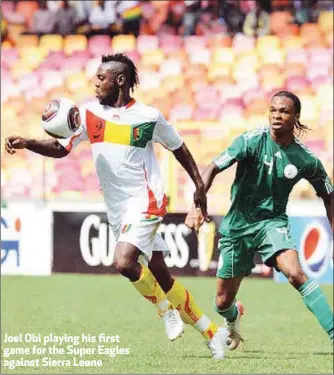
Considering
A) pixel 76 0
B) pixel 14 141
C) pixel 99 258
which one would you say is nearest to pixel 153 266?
pixel 14 141

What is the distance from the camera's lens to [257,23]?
64.0 feet

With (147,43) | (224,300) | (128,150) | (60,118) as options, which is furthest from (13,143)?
(147,43)

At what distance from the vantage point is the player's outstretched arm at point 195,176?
23.0 ft

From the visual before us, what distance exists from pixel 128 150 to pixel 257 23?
12493 millimetres

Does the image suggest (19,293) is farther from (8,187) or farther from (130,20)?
(130,20)

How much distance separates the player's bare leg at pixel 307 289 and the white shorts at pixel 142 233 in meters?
0.90

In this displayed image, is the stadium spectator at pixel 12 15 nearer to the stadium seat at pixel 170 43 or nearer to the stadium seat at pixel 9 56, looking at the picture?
the stadium seat at pixel 9 56

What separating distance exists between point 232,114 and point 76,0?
148 inches

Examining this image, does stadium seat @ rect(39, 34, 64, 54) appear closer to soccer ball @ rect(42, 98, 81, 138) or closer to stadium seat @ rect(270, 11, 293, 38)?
stadium seat @ rect(270, 11, 293, 38)

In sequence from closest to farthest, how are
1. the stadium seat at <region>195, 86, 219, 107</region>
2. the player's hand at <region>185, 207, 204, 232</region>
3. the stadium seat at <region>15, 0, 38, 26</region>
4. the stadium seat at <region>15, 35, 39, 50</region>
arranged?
1. the player's hand at <region>185, 207, 204, 232</region>
2. the stadium seat at <region>195, 86, 219, 107</region>
3. the stadium seat at <region>15, 35, 39, 50</region>
4. the stadium seat at <region>15, 0, 38, 26</region>

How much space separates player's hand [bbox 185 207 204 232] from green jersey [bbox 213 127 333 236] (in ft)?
1.19

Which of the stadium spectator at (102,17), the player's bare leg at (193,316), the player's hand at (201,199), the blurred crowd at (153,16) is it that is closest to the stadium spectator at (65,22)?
the blurred crowd at (153,16)

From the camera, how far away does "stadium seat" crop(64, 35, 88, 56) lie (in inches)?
779

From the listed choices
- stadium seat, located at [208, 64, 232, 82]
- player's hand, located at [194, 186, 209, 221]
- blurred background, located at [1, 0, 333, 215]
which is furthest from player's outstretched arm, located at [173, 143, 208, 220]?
stadium seat, located at [208, 64, 232, 82]
